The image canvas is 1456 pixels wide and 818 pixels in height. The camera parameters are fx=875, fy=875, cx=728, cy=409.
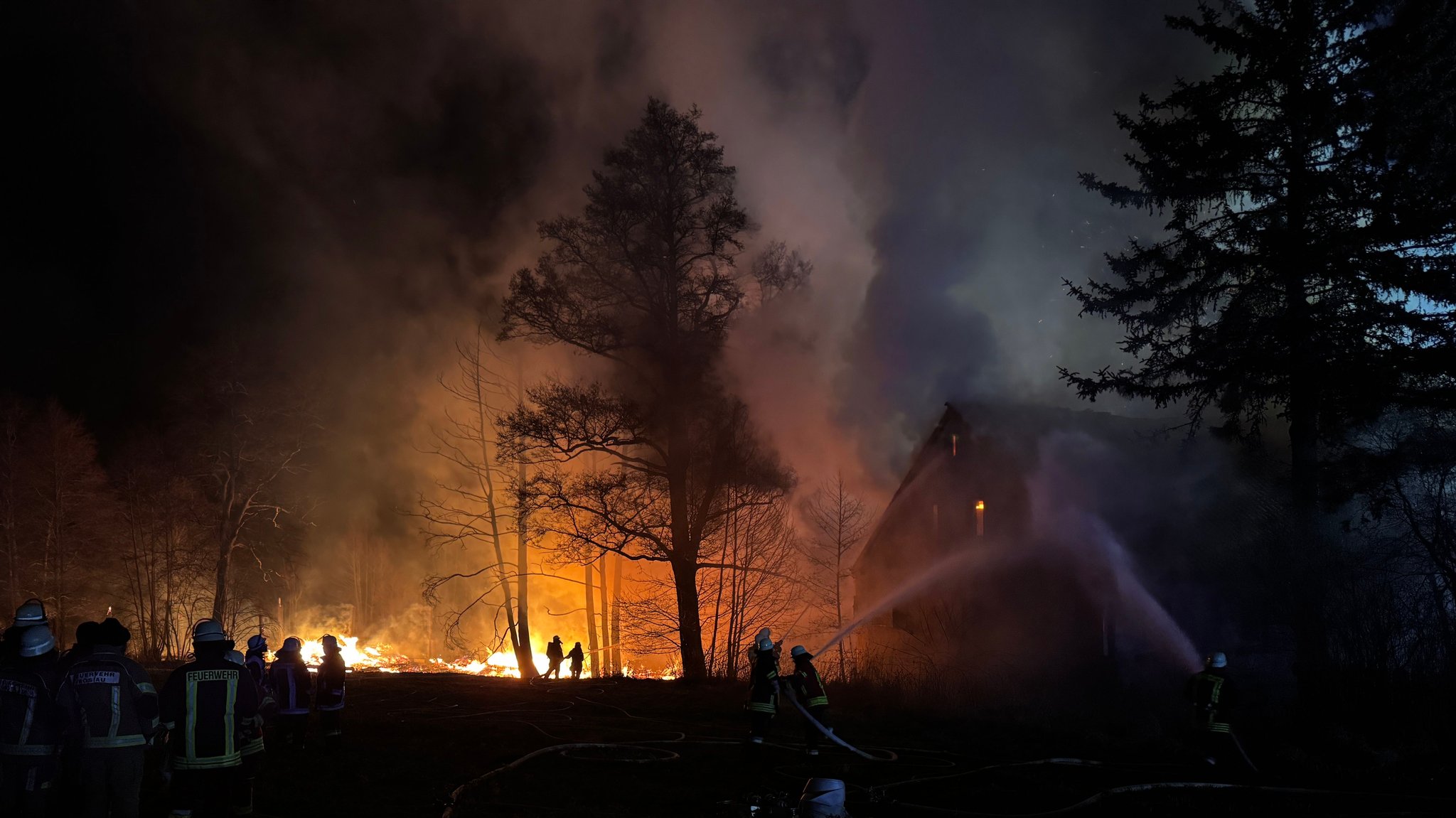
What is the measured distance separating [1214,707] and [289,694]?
11.8 meters

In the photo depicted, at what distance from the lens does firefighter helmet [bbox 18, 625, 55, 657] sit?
670 cm

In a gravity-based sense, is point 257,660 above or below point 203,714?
above

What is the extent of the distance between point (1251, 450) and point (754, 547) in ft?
40.5

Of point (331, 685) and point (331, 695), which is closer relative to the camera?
point (331, 695)

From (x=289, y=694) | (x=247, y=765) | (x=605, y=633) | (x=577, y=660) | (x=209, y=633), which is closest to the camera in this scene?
(x=209, y=633)

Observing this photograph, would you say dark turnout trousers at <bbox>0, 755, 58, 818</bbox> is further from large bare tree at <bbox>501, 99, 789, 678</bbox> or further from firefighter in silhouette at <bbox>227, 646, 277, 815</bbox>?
large bare tree at <bbox>501, 99, 789, 678</bbox>

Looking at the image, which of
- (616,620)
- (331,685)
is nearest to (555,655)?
(616,620)


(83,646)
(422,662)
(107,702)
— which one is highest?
(83,646)

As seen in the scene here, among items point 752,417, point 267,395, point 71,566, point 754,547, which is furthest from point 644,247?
point 71,566

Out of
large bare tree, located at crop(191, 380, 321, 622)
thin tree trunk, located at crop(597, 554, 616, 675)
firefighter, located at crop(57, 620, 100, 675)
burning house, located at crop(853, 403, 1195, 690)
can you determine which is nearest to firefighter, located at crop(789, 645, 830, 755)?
firefighter, located at crop(57, 620, 100, 675)

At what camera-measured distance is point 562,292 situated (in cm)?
1947

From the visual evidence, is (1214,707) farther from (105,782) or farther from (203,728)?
(105,782)

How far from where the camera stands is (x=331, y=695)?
11336 millimetres

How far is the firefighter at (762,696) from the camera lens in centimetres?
1090
